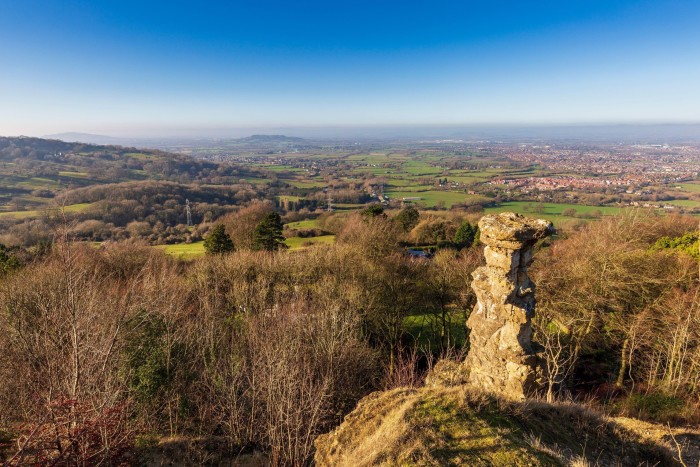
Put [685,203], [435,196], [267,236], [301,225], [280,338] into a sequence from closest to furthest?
[280,338]
[267,236]
[301,225]
[685,203]
[435,196]

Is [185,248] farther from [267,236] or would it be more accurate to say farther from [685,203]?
[685,203]

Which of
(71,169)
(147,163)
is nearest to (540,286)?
(71,169)

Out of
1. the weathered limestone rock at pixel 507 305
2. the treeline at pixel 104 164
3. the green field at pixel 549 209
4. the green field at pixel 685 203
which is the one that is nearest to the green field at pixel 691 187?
the green field at pixel 685 203

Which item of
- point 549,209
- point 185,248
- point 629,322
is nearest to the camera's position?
point 629,322

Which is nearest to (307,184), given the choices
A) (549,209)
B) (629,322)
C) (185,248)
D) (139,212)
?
(139,212)

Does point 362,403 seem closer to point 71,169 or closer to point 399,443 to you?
point 399,443

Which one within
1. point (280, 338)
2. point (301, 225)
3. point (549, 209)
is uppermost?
point (549, 209)

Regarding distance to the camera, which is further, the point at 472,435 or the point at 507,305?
the point at 507,305
